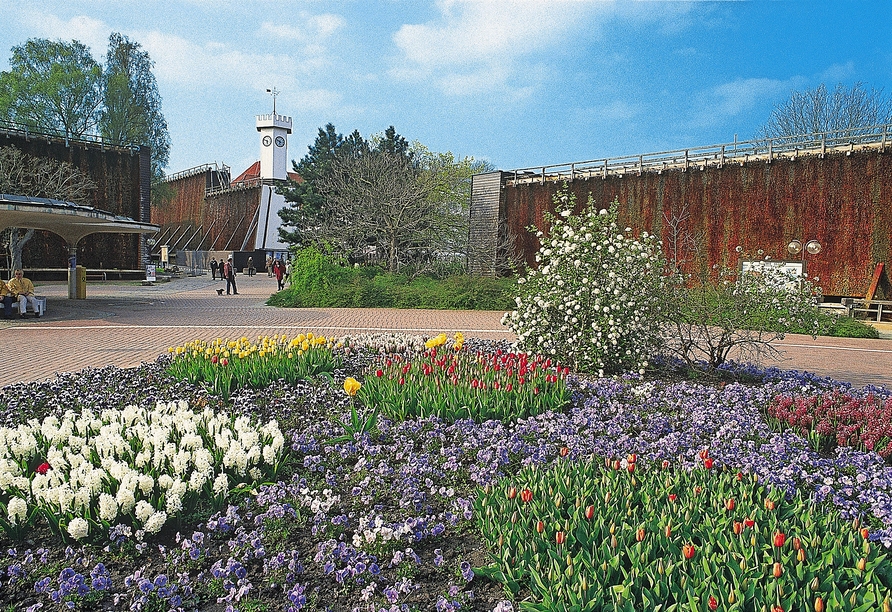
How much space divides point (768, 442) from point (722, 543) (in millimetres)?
2314

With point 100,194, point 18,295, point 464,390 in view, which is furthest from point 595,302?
point 100,194

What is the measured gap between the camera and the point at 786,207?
2466cm

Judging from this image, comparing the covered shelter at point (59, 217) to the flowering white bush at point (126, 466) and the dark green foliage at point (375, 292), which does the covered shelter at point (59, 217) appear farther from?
the flowering white bush at point (126, 466)

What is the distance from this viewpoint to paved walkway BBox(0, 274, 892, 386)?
32.0 feet

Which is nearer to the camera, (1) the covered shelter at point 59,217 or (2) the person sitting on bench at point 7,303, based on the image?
(2) the person sitting on bench at point 7,303

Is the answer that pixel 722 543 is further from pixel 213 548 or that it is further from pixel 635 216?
pixel 635 216

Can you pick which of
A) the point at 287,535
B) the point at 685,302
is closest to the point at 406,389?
the point at 287,535

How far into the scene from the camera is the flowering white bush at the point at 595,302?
296 inches

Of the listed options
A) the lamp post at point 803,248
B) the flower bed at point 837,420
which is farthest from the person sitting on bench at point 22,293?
the lamp post at point 803,248

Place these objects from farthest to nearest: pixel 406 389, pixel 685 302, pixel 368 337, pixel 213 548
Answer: pixel 368 337 → pixel 685 302 → pixel 406 389 → pixel 213 548

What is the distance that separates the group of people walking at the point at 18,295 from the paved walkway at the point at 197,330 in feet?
1.38

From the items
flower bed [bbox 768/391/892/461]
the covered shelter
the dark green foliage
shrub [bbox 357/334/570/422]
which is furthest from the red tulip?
the dark green foliage

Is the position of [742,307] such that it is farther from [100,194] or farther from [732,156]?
[100,194]

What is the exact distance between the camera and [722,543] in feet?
9.34
